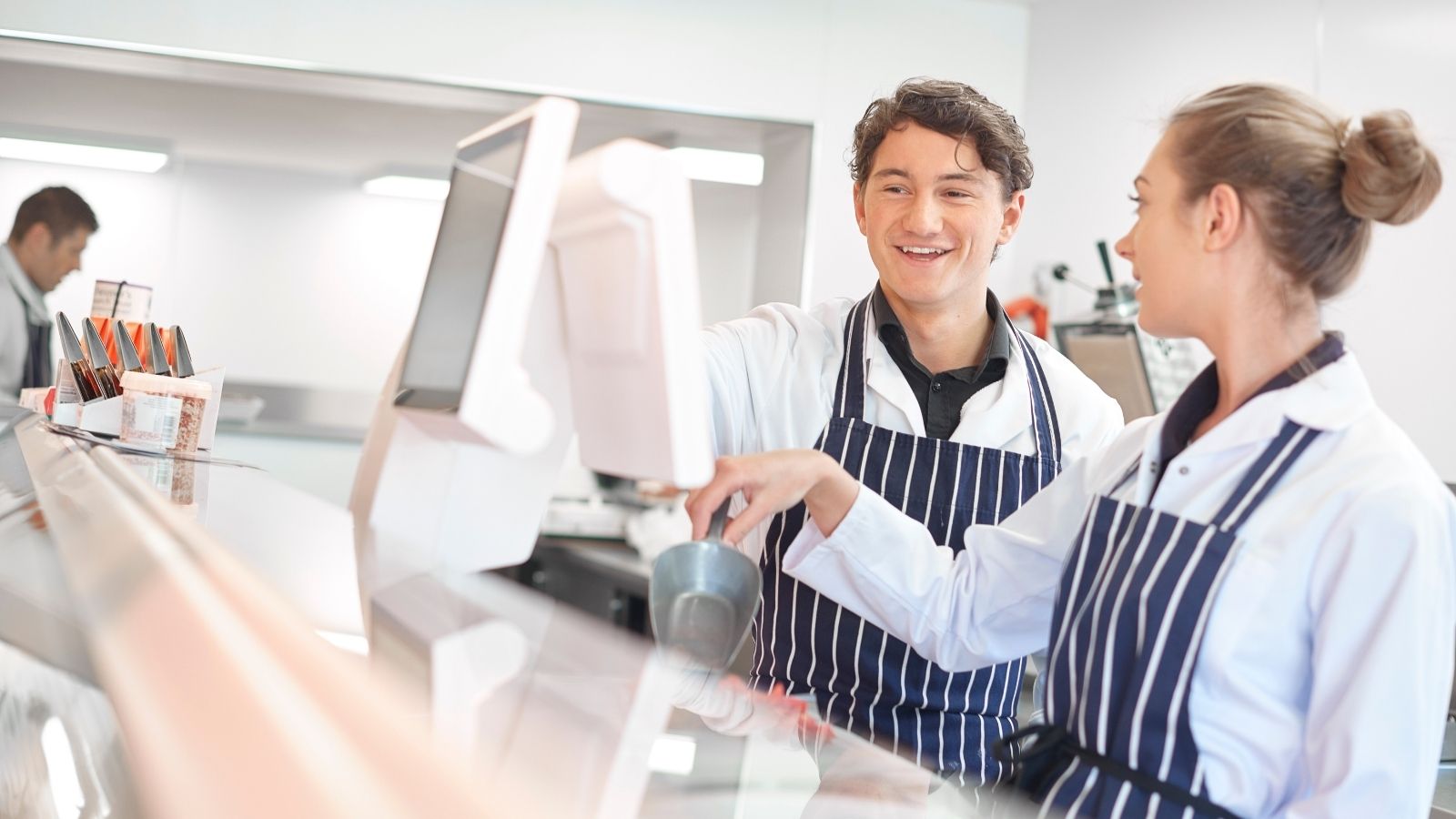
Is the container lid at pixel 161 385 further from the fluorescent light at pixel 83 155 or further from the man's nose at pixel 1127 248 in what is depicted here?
the fluorescent light at pixel 83 155

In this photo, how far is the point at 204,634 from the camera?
66 cm

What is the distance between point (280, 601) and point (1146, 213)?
83cm

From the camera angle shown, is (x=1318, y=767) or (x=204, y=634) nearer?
(x=204, y=634)

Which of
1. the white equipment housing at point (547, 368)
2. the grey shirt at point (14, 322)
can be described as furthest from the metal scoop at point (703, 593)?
the grey shirt at point (14, 322)

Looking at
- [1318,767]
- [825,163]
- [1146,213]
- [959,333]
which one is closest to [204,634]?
[1318,767]

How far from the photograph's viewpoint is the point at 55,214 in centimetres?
440

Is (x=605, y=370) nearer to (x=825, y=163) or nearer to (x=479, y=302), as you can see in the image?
(x=479, y=302)

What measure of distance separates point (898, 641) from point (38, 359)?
345 cm

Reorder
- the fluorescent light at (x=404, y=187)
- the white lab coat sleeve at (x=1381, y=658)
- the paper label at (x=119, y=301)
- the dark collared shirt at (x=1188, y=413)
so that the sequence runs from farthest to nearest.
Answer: the fluorescent light at (x=404, y=187)
the paper label at (x=119, y=301)
the dark collared shirt at (x=1188, y=413)
the white lab coat sleeve at (x=1381, y=658)

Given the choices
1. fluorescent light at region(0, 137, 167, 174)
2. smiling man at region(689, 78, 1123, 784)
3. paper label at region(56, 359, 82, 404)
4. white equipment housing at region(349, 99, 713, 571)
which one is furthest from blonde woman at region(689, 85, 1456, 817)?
fluorescent light at region(0, 137, 167, 174)

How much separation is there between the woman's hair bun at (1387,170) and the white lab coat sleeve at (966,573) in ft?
1.31

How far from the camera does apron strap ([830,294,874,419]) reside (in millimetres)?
1808

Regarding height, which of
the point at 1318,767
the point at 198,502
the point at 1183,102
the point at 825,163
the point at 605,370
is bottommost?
the point at 1318,767

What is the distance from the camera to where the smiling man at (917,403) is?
1.72 m
